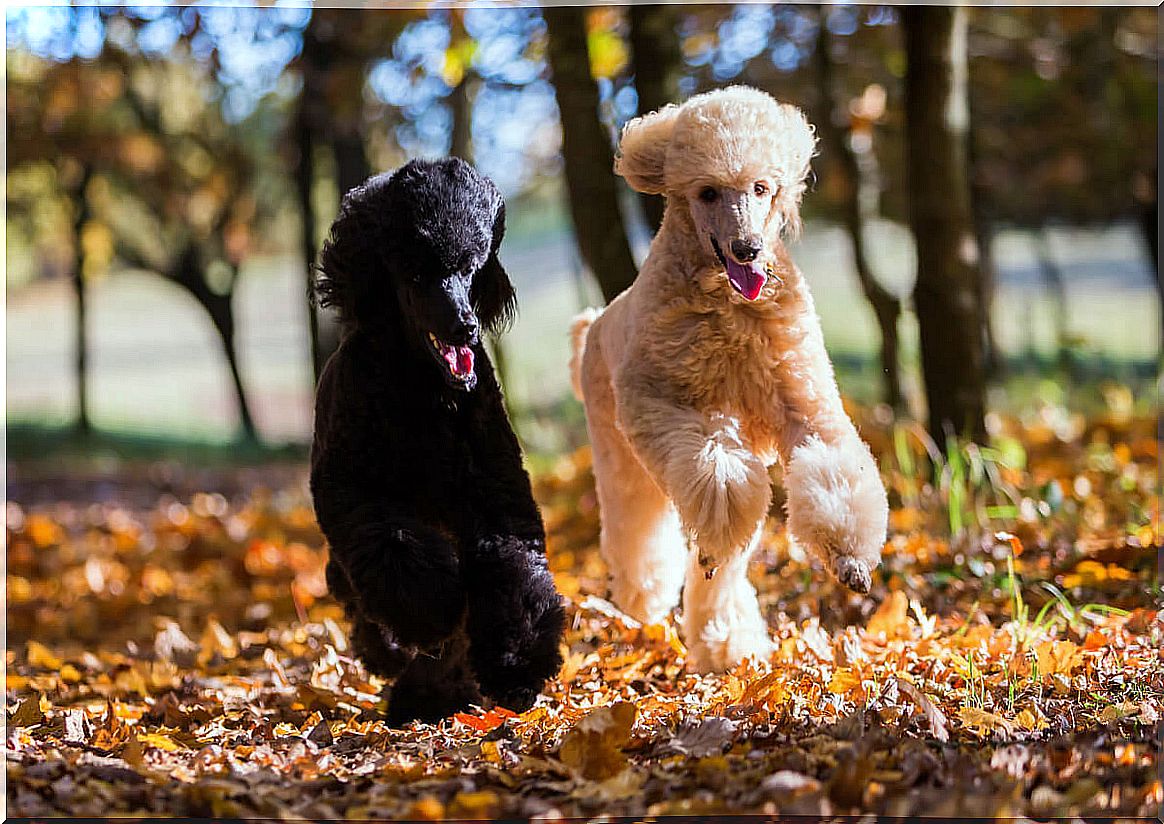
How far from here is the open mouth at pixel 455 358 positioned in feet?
11.4

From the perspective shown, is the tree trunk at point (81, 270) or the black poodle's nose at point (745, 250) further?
the tree trunk at point (81, 270)

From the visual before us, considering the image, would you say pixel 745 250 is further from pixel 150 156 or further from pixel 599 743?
pixel 150 156

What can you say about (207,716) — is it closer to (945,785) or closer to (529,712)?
(529,712)

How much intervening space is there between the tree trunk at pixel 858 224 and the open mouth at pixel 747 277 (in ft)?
14.5

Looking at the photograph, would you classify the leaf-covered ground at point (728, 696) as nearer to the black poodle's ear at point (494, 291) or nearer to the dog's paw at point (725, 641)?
the dog's paw at point (725, 641)

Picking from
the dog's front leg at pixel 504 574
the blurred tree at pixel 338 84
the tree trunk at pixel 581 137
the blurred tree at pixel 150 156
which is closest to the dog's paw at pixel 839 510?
the dog's front leg at pixel 504 574

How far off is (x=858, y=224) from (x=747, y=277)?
7258 mm

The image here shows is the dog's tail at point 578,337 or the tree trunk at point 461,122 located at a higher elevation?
the tree trunk at point 461,122

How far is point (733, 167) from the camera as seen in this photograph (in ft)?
11.9

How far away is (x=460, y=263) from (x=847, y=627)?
7.66ft

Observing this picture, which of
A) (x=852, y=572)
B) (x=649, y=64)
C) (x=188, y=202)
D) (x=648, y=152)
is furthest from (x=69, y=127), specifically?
(x=852, y=572)

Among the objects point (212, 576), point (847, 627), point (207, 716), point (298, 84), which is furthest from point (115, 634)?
point (298, 84)

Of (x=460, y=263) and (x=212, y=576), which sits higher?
(x=460, y=263)

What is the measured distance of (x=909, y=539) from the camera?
5727 millimetres
